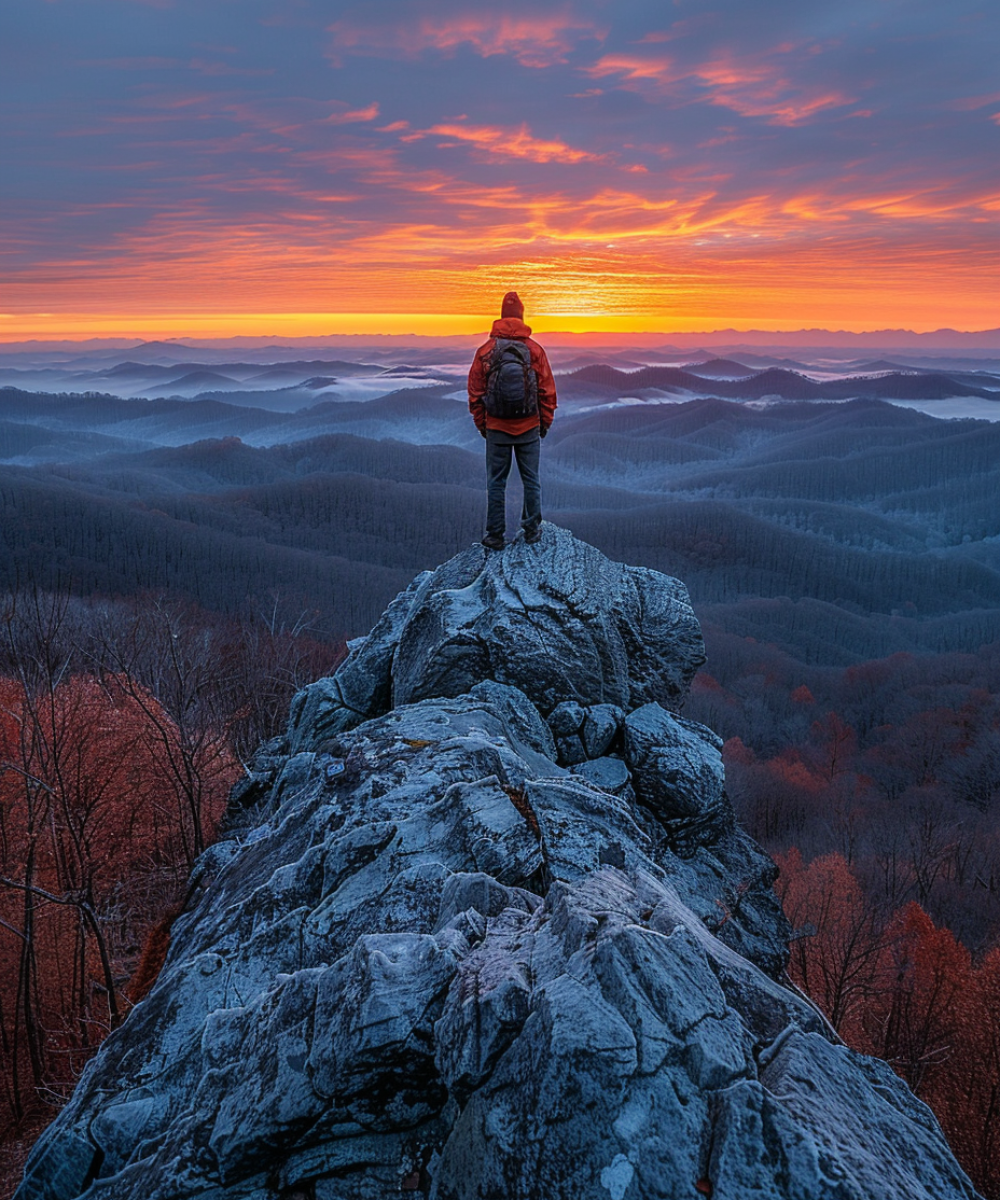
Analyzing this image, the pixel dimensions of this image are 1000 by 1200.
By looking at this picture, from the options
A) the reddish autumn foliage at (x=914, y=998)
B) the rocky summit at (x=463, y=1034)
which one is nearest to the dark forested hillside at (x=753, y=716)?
the reddish autumn foliage at (x=914, y=998)

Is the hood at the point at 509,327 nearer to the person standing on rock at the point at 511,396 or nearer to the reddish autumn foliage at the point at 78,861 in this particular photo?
the person standing on rock at the point at 511,396

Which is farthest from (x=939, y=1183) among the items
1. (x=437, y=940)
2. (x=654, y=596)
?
(x=654, y=596)

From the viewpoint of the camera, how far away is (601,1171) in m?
4.08

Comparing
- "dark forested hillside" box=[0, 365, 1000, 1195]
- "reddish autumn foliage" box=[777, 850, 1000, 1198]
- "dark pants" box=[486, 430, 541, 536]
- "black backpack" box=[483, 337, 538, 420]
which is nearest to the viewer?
"black backpack" box=[483, 337, 538, 420]

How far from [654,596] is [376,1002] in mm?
11467

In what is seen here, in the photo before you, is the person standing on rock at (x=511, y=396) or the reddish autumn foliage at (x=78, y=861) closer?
the person standing on rock at (x=511, y=396)

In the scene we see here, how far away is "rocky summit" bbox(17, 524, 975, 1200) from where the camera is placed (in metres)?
4.24

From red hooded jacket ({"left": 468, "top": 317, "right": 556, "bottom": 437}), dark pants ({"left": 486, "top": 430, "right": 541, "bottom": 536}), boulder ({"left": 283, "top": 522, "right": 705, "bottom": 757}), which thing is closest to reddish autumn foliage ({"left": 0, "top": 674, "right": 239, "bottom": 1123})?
boulder ({"left": 283, "top": 522, "right": 705, "bottom": 757})

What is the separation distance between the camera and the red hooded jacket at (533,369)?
43.4ft

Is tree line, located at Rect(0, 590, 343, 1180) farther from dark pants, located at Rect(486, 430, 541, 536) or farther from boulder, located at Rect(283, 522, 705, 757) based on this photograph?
dark pants, located at Rect(486, 430, 541, 536)

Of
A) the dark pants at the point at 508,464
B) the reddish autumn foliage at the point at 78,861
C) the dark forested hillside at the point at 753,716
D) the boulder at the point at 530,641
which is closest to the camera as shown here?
the boulder at the point at 530,641

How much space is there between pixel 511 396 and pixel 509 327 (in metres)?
1.20

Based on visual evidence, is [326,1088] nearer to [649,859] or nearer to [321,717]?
[649,859]

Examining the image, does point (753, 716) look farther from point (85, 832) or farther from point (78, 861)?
point (78, 861)
